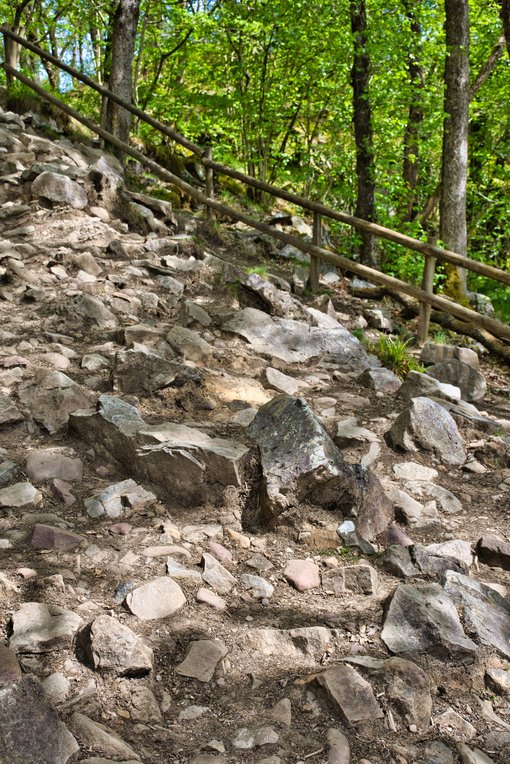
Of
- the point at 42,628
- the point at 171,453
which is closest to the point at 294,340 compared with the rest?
the point at 171,453

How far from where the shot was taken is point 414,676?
237cm

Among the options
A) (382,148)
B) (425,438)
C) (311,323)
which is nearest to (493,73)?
(382,148)

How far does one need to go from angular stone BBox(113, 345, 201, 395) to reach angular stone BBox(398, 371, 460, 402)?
1865 mm

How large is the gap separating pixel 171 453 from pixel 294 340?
307 cm

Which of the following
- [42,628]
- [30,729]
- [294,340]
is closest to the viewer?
[30,729]

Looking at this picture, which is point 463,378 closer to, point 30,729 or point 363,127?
point 30,729

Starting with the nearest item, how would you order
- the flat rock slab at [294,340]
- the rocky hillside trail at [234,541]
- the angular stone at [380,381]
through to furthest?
the rocky hillside trail at [234,541]
the angular stone at [380,381]
the flat rock slab at [294,340]

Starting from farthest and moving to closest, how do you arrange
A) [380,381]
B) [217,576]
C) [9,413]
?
[380,381] → [9,413] → [217,576]

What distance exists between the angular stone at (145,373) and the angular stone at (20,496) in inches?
52.0

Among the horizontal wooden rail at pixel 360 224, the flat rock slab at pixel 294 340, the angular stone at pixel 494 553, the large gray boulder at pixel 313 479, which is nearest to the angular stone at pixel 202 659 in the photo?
Answer: the large gray boulder at pixel 313 479

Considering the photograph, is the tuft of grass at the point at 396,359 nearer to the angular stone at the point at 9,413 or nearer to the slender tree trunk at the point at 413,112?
the angular stone at the point at 9,413

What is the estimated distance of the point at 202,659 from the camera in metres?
2.42

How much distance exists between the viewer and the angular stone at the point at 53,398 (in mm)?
4078

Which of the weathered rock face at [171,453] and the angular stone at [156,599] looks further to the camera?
the weathered rock face at [171,453]
